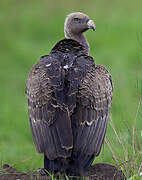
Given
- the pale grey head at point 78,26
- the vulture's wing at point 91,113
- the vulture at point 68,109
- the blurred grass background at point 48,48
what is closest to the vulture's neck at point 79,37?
the pale grey head at point 78,26

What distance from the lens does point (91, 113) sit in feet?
24.0

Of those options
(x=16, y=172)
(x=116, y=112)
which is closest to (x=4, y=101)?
(x=116, y=112)

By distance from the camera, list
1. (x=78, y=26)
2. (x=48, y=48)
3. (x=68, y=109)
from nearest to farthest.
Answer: (x=68, y=109)
(x=78, y=26)
(x=48, y=48)

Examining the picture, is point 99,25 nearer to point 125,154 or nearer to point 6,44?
point 6,44

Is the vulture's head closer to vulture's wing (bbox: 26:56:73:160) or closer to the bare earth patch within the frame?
vulture's wing (bbox: 26:56:73:160)

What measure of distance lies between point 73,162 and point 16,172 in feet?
2.82

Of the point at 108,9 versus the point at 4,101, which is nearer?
the point at 4,101

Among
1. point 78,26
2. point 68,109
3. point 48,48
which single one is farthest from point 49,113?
point 48,48

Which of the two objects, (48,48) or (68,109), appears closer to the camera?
(68,109)

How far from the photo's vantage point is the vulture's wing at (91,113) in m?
7.07

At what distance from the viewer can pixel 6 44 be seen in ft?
55.5

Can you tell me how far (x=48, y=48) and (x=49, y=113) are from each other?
9.79 metres

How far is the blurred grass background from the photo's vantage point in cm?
1243

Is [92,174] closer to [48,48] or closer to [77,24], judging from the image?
[77,24]
